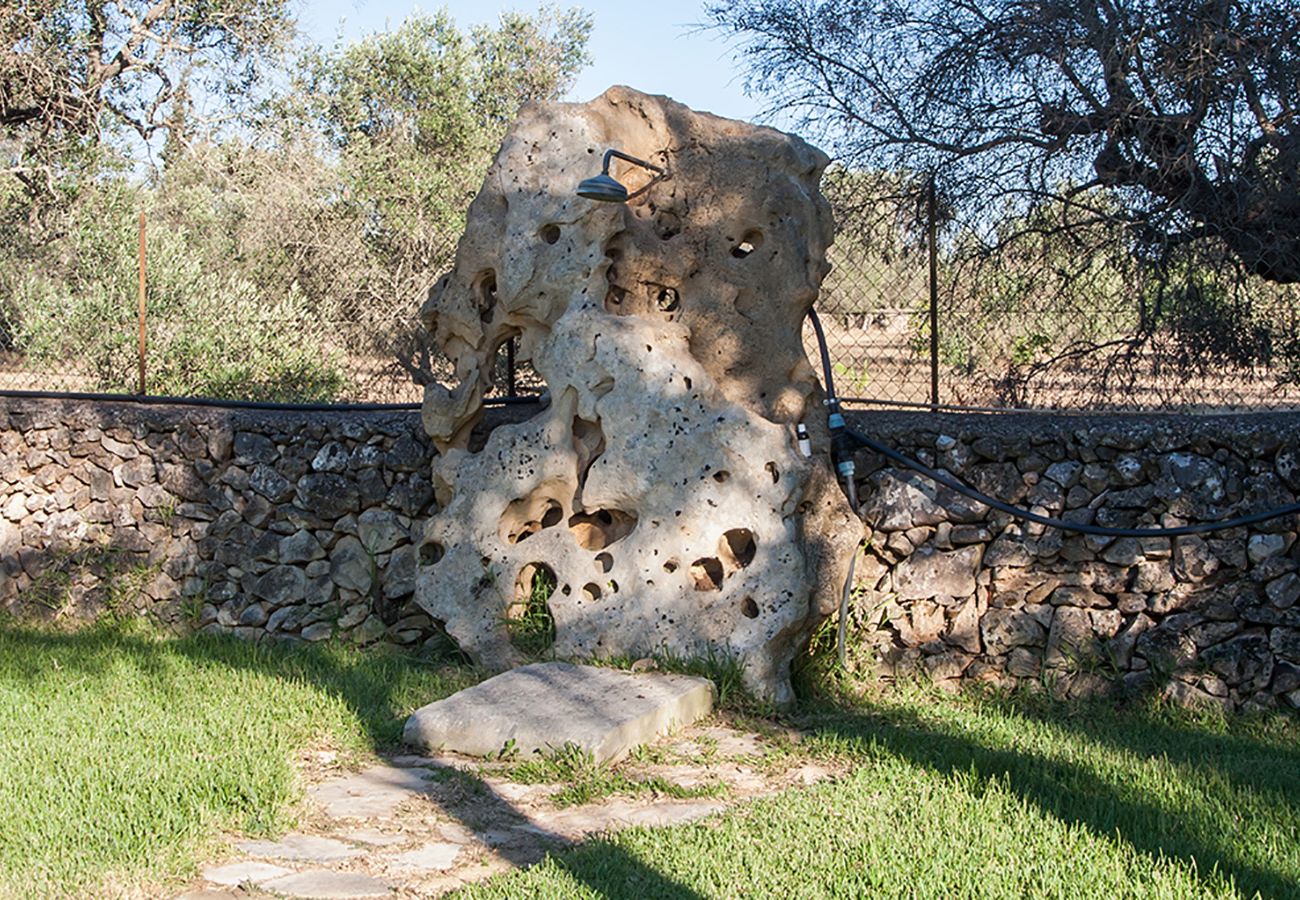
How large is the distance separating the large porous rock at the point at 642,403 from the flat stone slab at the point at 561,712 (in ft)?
1.30

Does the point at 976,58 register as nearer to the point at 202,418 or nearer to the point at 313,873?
the point at 202,418

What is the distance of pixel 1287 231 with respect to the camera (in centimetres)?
731

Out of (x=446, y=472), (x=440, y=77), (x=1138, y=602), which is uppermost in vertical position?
(x=440, y=77)

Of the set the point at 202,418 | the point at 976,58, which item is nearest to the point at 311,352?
the point at 202,418

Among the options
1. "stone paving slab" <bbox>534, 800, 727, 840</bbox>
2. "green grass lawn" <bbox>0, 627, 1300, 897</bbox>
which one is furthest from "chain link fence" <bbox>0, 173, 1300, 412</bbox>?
"stone paving slab" <bbox>534, 800, 727, 840</bbox>

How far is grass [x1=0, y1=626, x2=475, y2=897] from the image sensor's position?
4223mm

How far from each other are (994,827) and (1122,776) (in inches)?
37.4

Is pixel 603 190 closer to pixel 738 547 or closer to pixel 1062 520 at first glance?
pixel 738 547

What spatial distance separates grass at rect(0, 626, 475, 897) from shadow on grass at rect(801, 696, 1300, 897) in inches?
84.5

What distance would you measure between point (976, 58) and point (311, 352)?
7007 millimetres

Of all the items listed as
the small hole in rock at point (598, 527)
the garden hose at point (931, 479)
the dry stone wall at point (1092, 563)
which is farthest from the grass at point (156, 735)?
the dry stone wall at point (1092, 563)

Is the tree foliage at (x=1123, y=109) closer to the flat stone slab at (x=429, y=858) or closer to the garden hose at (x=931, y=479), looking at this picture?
the garden hose at (x=931, y=479)

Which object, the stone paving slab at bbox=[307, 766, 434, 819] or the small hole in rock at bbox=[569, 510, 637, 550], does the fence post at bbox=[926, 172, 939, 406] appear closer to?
the small hole in rock at bbox=[569, 510, 637, 550]

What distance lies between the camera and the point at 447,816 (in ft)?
15.5
